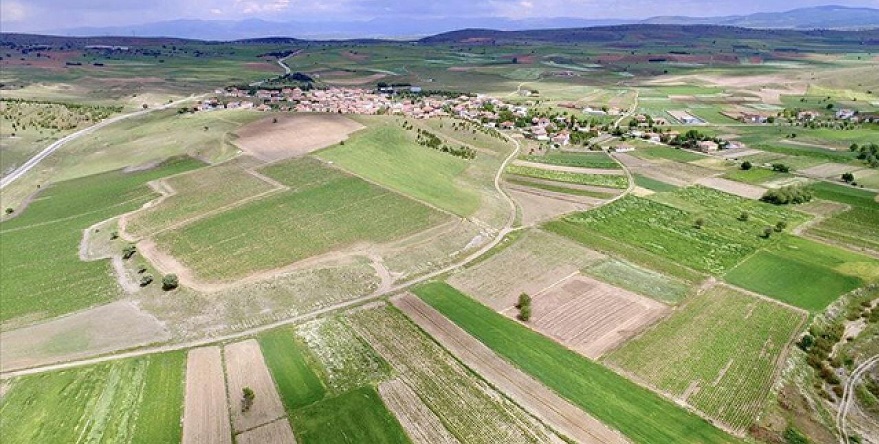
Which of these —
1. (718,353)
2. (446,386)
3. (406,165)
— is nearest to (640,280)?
(718,353)

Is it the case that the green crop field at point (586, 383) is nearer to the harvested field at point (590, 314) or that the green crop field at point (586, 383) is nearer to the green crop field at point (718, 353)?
the harvested field at point (590, 314)

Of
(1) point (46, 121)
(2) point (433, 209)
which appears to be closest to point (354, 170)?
(2) point (433, 209)

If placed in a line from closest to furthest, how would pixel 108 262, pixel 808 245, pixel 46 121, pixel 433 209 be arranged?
pixel 108 262 < pixel 808 245 < pixel 433 209 < pixel 46 121

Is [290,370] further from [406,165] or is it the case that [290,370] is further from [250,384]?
[406,165]

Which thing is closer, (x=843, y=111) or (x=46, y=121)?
(x=46, y=121)

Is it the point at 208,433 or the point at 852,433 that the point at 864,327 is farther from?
the point at 208,433

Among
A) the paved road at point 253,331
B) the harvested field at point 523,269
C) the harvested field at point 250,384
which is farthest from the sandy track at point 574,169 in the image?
the harvested field at point 250,384
